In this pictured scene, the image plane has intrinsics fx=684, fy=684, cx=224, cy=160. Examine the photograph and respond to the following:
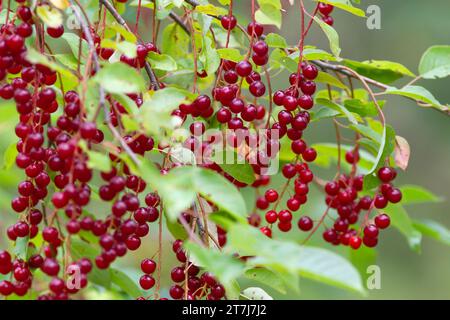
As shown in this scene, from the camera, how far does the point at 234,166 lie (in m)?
1.23

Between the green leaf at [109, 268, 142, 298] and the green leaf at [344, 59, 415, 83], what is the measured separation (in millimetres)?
660

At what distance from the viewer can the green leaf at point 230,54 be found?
1228 millimetres

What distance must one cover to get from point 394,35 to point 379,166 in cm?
324

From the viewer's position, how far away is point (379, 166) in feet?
4.27

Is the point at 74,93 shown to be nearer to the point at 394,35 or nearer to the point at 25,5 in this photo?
the point at 25,5

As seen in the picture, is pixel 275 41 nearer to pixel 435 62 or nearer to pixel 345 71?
pixel 345 71

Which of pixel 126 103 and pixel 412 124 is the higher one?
pixel 412 124

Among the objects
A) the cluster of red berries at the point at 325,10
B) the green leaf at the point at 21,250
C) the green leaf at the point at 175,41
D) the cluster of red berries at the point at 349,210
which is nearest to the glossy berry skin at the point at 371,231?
the cluster of red berries at the point at 349,210

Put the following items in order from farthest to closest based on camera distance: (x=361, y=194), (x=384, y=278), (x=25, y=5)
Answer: (x=384, y=278), (x=361, y=194), (x=25, y=5)

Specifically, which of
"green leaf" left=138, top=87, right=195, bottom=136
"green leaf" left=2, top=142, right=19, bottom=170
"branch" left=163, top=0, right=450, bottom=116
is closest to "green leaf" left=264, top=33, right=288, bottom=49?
"branch" left=163, top=0, right=450, bottom=116

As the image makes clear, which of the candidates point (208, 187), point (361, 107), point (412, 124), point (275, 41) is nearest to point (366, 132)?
point (361, 107)

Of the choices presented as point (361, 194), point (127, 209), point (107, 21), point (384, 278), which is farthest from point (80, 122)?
point (384, 278)

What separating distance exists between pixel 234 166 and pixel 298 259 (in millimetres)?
454
